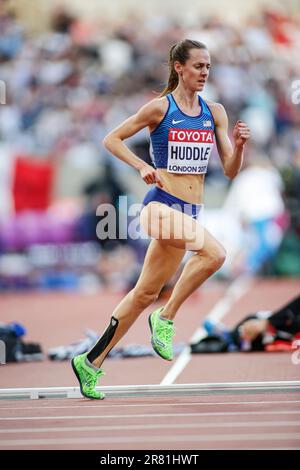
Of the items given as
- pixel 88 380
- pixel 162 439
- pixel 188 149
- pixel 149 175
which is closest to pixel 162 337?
pixel 88 380

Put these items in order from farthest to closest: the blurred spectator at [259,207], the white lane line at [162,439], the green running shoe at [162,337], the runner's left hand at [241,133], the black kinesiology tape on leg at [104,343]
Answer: the blurred spectator at [259,207]
the black kinesiology tape on leg at [104,343]
the green running shoe at [162,337]
the runner's left hand at [241,133]
the white lane line at [162,439]

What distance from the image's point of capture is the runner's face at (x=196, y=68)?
723cm

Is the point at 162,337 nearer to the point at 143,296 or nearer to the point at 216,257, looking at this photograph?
the point at 143,296

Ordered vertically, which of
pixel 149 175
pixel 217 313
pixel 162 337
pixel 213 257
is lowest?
pixel 162 337

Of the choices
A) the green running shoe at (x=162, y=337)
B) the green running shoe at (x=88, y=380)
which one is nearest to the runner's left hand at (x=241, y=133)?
the green running shoe at (x=162, y=337)

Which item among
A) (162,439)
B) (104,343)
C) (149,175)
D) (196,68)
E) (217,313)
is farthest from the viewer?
(217,313)

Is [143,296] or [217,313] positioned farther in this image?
[217,313]

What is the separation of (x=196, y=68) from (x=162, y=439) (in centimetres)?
262

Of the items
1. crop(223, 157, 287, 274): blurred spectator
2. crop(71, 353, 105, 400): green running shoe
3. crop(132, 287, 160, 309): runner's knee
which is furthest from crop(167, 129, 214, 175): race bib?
crop(223, 157, 287, 274): blurred spectator

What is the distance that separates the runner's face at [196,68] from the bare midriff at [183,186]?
1.91ft

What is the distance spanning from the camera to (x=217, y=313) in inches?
543

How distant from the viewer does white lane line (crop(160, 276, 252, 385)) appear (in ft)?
28.6

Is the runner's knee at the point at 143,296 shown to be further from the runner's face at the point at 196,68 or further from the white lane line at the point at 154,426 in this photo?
the runner's face at the point at 196,68

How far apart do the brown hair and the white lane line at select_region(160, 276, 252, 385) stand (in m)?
2.16
